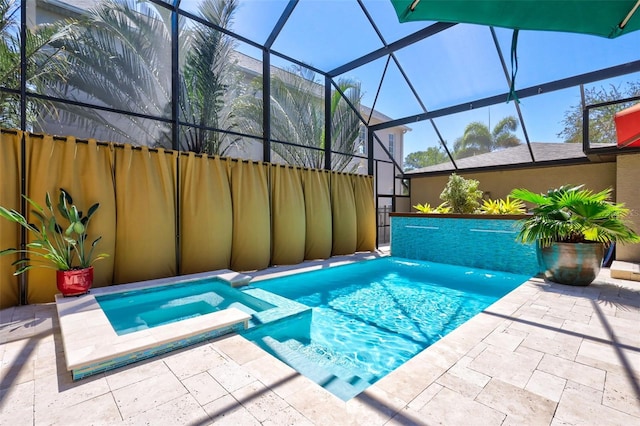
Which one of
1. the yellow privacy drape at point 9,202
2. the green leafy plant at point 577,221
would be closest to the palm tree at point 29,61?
the yellow privacy drape at point 9,202

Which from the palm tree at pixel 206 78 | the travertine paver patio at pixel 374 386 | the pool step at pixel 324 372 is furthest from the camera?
the palm tree at pixel 206 78

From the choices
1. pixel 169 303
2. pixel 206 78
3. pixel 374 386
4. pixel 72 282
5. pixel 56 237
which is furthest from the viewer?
pixel 206 78

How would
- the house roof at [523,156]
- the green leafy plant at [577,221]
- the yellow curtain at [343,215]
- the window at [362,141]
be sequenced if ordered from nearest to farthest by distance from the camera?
the green leafy plant at [577,221]
the house roof at [523,156]
the yellow curtain at [343,215]
the window at [362,141]

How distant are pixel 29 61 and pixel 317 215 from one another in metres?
6.16

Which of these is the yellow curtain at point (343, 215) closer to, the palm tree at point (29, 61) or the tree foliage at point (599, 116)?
the tree foliage at point (599, 116)

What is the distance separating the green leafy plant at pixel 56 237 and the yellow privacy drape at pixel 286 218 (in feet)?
10.4

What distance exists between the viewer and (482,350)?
237 cm

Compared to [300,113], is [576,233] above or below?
below

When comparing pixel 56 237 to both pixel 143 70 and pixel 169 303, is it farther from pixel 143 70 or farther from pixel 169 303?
pixel 143 70

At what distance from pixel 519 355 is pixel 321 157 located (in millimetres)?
9672

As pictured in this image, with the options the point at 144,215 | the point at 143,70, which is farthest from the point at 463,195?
the point at 143,70

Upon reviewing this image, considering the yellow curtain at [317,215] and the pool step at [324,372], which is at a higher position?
the yellow curtain at [317,215]

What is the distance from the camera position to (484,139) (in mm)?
8266

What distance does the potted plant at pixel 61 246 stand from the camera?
3.47 meters
